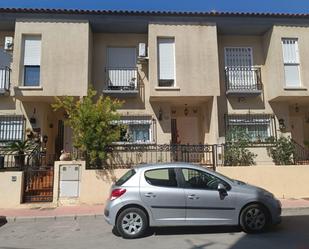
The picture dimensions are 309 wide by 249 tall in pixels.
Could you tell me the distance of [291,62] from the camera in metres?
15.3

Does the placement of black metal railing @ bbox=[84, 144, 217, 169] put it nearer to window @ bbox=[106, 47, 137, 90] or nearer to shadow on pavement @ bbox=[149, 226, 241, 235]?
window @ bbox=[106, 47, 137, 90]

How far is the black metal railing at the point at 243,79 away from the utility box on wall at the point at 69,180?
8.47 meters

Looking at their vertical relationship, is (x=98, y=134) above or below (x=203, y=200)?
above

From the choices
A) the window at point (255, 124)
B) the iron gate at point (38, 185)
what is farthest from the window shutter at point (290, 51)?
the iron gate at point (38, 185)

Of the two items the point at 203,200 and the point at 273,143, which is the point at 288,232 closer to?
the point at 203,200

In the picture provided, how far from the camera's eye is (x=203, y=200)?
7363mm

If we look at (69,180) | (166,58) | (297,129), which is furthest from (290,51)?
(69,180)

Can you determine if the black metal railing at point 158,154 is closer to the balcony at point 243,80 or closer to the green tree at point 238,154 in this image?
the green tree at point 238,154

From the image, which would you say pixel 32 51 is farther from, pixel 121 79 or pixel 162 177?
pixel 162 177

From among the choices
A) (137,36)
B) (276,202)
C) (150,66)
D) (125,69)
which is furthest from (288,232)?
(137,36)

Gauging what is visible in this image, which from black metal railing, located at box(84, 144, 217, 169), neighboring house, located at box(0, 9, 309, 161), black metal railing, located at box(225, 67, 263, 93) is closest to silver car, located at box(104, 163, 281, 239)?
black metal railing, located at box(84, 144, 217, 169)

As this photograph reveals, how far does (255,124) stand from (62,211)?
33.5 ft

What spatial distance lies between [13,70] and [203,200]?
10916 mm

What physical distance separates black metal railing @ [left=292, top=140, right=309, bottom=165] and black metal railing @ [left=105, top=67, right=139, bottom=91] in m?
7.96
